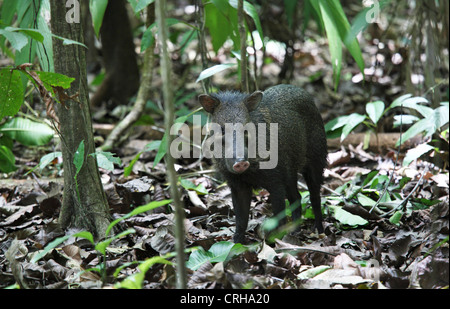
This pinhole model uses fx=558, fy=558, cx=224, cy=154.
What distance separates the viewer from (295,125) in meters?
4.66

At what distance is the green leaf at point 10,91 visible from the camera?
3.49 meters

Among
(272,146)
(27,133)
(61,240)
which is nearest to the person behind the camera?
(61,240)

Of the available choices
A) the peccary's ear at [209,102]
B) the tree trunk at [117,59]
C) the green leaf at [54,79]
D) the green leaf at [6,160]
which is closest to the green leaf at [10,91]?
the green leaf at [54,79]

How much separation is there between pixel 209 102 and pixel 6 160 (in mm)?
A: 2458

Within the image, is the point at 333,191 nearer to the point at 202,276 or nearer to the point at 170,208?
the point at 170,208

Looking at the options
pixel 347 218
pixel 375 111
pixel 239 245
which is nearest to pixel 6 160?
pixel 239 245

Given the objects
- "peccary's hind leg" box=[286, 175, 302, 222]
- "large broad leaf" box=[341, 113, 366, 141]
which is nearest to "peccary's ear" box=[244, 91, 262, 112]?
"peccary's hind leg" box=[286, 175, 302, 222]

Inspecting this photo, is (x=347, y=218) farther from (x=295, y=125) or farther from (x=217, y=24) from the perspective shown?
(x=217, y=24)

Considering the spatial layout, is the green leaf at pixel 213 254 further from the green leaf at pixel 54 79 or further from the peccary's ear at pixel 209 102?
the green leaf at pixel 54 79

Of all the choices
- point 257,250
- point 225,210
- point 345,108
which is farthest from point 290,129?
point 345,108

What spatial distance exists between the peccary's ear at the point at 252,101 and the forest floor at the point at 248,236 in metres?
0.99

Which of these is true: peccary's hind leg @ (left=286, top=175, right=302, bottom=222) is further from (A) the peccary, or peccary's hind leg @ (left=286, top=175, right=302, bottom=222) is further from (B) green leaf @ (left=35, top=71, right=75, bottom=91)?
(B) green leaf @ (left=35, top=71, right=75, bottom=91)
